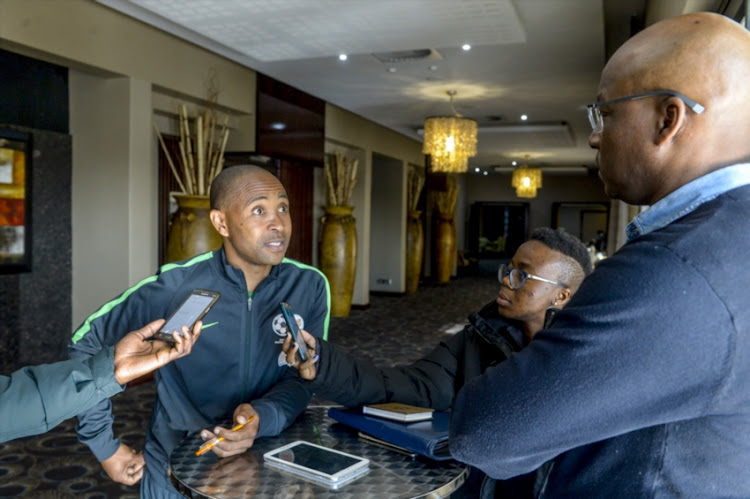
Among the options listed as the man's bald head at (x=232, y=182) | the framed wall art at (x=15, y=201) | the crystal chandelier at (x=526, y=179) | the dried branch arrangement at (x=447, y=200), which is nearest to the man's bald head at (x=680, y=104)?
the man's bald head at (x=232, y=182)

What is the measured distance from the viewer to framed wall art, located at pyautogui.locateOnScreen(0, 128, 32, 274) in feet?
15.1

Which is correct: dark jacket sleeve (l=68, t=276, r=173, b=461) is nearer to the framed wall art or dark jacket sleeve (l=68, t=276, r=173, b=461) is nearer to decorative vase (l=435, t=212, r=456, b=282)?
the framed wall art

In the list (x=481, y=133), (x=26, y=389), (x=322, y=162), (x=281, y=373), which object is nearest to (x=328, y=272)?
(x=322, y=162)

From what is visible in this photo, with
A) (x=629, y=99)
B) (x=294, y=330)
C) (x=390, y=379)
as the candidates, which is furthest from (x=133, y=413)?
(x=629, y=99)

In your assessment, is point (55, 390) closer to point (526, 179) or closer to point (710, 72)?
point (710, 72)

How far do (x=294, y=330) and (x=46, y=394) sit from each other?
653 millimetres

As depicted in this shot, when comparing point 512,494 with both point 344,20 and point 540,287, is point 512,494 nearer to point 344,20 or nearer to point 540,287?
point 540,287

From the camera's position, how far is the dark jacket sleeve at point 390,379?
5.90ft

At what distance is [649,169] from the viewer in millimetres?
897

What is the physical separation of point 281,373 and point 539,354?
1.34 metres

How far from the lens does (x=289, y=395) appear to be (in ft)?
6.00

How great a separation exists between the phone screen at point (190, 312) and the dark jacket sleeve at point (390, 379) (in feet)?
1.25

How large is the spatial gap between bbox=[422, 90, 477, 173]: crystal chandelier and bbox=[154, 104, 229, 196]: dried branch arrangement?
2469 mm

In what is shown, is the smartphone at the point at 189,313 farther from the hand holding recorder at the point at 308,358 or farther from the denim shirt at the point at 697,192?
the denim shirt at the point at 697,192
